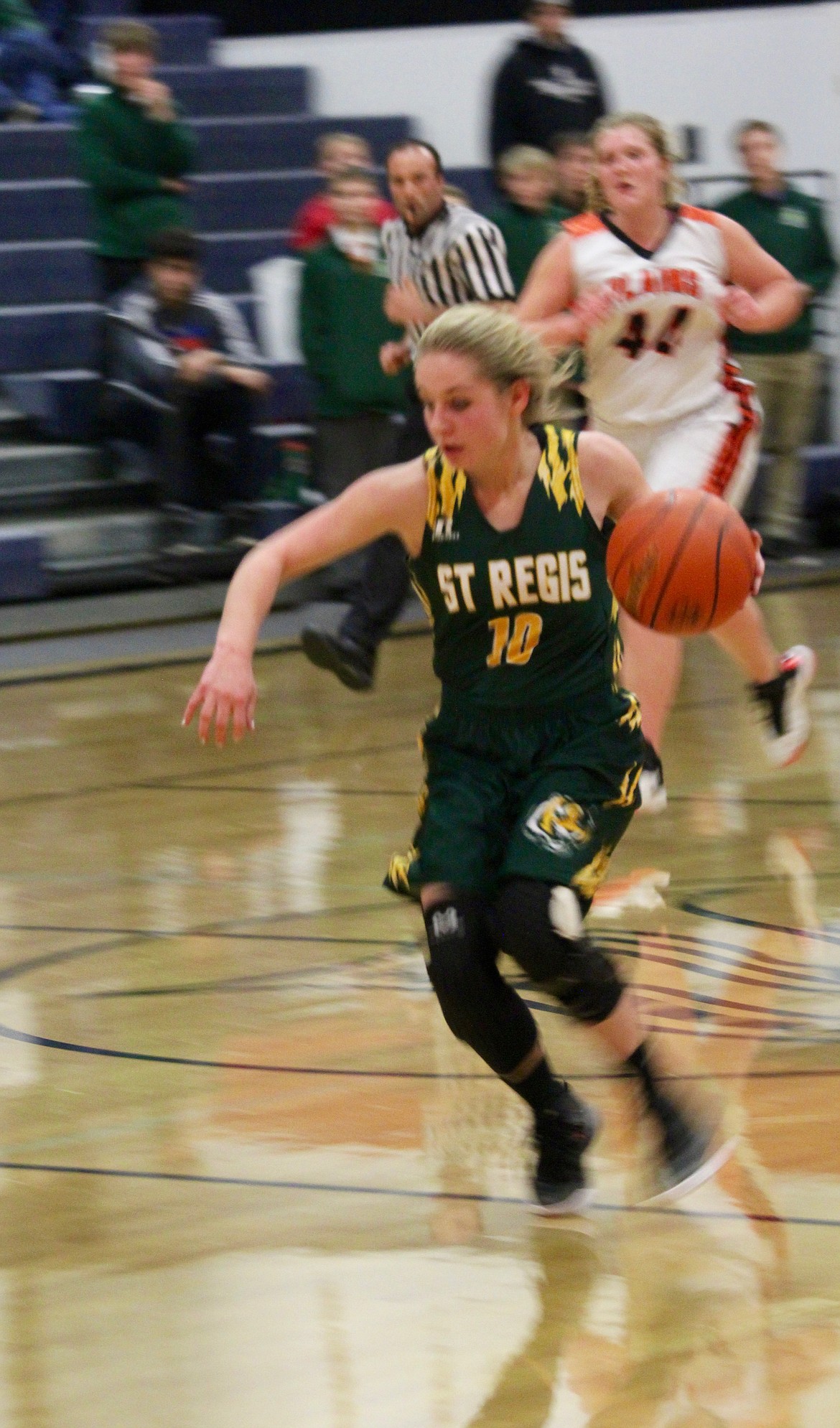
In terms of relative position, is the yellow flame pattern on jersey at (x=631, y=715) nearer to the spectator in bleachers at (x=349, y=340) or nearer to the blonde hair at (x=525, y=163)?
the spectator in bleachers at (x=349, y=340)

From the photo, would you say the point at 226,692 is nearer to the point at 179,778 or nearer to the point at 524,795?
the point at 524,795

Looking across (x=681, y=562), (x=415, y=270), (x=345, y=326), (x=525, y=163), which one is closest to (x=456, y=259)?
(x=415, y=270)

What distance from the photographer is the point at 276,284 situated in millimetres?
10789

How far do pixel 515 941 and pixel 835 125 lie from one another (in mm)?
9652

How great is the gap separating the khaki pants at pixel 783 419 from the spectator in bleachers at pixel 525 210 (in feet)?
5.08

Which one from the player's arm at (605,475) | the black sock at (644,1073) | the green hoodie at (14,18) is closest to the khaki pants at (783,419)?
the green hoodie at (14,18)

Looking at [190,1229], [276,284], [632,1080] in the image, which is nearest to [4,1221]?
[190,1229]

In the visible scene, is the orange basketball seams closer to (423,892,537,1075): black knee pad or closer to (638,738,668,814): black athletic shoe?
(638,738,668,814): black athletic shoe

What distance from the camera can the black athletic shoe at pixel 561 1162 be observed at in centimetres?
330

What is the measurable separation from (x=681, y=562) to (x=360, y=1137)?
1098 mm

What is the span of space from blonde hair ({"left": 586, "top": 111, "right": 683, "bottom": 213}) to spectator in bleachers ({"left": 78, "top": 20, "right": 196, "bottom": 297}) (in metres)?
4.45

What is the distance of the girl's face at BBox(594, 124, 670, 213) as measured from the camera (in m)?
5.49

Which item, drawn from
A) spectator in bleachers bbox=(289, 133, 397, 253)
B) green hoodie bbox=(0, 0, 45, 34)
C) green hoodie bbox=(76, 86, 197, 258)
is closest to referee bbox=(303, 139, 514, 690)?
spectator in bleachers bbox=(289, 133, 397, 253)

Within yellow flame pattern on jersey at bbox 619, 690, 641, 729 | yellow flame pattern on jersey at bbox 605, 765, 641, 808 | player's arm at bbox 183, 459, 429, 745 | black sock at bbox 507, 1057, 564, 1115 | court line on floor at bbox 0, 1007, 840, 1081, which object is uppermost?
player's arm at bbox 183, 459, 429, 745
